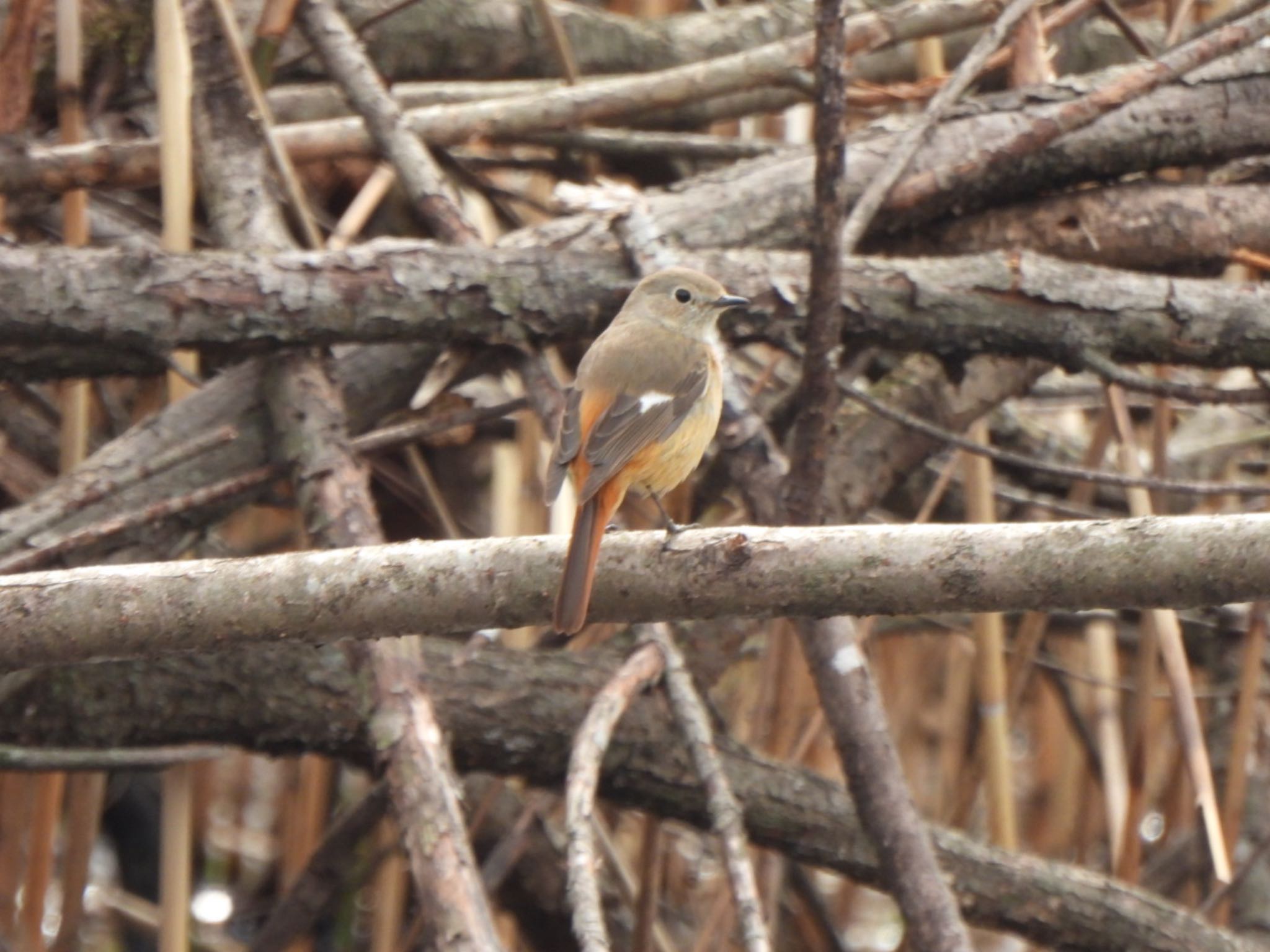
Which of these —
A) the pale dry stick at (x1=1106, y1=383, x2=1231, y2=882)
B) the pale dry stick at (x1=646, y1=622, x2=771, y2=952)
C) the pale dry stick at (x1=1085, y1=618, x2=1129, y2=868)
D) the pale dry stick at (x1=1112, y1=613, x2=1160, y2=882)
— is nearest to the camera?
the pale dry stick at (x1=646, y1=622, x2=771, y2=952)

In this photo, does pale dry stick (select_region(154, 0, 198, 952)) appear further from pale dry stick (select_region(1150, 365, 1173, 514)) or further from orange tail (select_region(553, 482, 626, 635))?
pale dry stick (select_region(1150, 365, 1173, 514))

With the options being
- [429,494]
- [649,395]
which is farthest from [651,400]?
[429,494]

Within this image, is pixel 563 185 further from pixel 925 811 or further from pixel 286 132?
pixel 925 811

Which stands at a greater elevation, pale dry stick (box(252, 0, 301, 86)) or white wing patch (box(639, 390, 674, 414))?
pale dry stick (box(252, 0, 301, 86))

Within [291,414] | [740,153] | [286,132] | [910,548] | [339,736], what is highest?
[740,153]

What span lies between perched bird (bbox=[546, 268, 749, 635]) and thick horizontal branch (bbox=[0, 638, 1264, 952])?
475 mm

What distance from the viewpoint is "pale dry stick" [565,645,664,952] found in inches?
73.8

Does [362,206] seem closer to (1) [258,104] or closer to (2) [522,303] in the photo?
(1) [258,104]

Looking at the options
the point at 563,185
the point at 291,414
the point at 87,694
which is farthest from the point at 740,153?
the point at 87,694

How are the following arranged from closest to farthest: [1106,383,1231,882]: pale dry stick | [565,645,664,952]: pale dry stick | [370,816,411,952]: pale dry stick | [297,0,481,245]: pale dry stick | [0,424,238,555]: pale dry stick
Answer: [565,645,664,952]: pale dry stick
[0,424,238,555]: pale dry stick
[1106,383,1231,882]: pale dry stick
[297,0,481,245]: pale dry stick
[370,816,411,952]: pale dry stick

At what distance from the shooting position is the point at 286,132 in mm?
3176

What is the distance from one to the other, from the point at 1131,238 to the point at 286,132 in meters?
1.85

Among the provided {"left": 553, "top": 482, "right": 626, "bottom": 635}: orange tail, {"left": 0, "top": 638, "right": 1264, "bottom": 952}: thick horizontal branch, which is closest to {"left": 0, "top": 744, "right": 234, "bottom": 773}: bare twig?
{"left": 0, "top": 638, "right": 1264, "bottom": 952}: thick horizontal branch

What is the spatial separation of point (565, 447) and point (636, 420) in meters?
0.15
